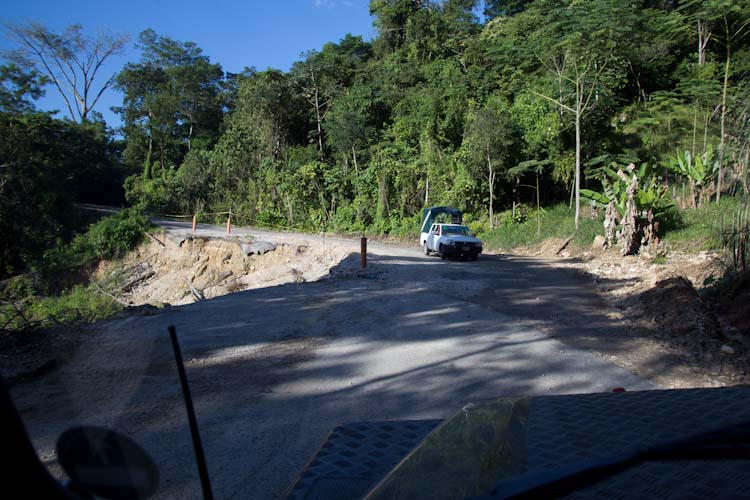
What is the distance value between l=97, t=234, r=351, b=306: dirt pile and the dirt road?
875 centimetres

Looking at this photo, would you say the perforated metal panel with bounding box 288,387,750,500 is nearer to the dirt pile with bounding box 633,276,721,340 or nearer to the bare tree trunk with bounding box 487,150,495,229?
the dirt pile with bounding box 633,276,721,340

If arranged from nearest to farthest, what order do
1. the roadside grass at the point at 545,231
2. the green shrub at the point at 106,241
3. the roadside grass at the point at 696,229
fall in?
the roadside grass at the point at 696,229 → the roadside grass at the point at 545,231 → the green shrub at the point at 106,241

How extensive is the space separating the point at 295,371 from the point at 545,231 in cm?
2020

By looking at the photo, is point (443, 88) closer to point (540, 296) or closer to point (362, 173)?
point (362, 173)

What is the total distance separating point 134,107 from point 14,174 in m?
29.9

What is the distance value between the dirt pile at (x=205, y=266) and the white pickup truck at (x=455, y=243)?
11.4 feet

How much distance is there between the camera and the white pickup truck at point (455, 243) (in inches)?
752

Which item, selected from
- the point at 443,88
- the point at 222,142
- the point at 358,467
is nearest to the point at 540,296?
the point at 358,467

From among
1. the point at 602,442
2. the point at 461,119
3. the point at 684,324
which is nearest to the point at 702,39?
the point at 461,119

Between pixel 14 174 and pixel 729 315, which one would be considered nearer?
pixel 729 315

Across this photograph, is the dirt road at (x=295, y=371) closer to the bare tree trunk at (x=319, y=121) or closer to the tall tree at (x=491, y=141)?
the tall tree at (x=491, y=141)

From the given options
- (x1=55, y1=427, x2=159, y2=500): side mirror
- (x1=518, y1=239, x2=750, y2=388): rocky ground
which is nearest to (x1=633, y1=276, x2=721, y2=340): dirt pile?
(x1=518, y1=239, x2=750, y2=388): rocky ground

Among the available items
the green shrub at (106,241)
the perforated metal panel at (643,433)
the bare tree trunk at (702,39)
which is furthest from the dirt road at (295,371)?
the bare tree trunk at (702,39)

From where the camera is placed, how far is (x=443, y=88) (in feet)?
111
